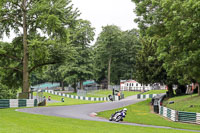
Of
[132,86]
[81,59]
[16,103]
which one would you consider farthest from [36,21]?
[132,86]

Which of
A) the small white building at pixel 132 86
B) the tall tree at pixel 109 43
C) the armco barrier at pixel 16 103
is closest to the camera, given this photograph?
the armco barrier at pixel 16 103

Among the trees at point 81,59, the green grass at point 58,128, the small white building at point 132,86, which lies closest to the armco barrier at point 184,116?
the green grass at point 58,128

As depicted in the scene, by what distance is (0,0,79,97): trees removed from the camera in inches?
1075

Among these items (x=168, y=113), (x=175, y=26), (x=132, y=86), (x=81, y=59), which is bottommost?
(x=168, y=113)

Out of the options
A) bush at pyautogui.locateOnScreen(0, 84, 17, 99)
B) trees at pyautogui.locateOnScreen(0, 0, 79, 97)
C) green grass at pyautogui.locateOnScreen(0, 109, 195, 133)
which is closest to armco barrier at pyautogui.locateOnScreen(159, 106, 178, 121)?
green grass at pyautogui.locateOnScreen(0, 109, 195, 133)

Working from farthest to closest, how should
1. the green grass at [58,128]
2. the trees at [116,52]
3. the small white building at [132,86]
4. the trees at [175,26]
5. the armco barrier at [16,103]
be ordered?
the trees at [116,52] < the small white building at [132,86] < the armco barrier at [16,103] < the trees at [175,26] < the green grass at [58,128]

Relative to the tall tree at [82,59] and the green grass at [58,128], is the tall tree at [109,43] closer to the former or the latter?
the tall tree at [82,59]

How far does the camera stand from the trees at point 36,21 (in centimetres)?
2731

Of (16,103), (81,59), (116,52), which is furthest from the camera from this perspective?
(116,52)

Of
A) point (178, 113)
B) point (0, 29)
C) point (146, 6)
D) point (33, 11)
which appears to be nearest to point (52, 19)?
point (33, 11)

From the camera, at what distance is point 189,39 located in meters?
19.4

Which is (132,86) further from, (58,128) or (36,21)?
(58,128)

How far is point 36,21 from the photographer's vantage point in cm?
2811

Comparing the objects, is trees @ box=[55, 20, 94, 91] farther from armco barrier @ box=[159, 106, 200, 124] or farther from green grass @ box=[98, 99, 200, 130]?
armco barrier @ box=[159, 106, 200, 124]
